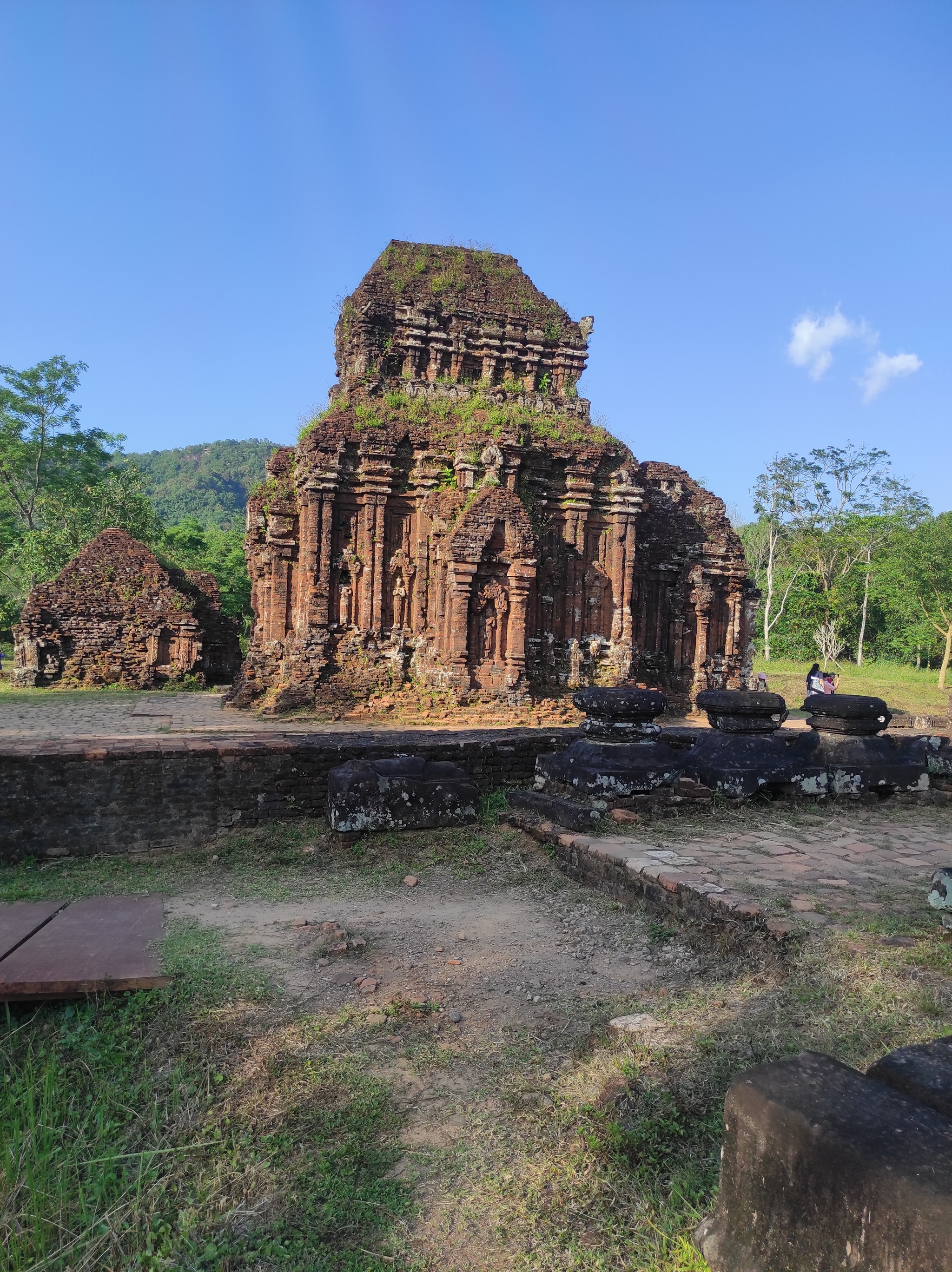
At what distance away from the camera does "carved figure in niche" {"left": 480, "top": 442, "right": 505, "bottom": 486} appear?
13.9 meters

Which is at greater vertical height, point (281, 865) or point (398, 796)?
point (398, 796)

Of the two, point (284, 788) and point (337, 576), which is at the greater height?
point (337, 576)

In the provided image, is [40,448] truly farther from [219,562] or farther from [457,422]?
[457,422]

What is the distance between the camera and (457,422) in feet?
48.7

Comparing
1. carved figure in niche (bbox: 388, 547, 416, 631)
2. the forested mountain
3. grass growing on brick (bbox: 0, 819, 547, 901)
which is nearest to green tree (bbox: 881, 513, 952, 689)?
carved figure in niche (bbox: 388, 547, 416, 631)

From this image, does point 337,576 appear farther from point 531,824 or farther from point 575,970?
point 575,970

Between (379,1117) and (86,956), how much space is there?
1665mm

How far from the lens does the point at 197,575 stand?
2489cm

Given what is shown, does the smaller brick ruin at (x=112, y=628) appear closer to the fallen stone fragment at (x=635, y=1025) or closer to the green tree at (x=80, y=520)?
the green tree at (x=80, y=520)

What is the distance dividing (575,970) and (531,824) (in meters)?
2.17

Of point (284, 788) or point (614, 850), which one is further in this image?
point (284, 788)

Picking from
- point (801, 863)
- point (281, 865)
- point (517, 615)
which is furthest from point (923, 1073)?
point (517, 615)

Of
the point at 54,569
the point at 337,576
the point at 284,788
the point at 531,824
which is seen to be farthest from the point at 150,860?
the point at 54,569

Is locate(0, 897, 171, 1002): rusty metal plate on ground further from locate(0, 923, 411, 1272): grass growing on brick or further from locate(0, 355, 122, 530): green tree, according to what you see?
locate(0, 355, 122, 530): green tree
